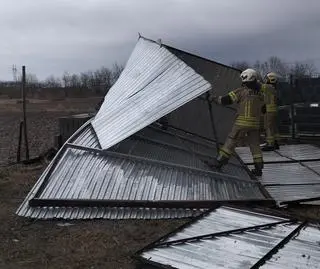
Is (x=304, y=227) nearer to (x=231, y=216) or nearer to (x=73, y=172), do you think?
(x=231, y=216)

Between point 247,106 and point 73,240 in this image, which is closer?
point 73,240

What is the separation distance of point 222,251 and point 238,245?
19 cm

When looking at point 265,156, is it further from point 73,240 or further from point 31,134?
point 31,134

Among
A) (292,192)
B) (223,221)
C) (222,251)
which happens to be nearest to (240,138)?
(292,192)

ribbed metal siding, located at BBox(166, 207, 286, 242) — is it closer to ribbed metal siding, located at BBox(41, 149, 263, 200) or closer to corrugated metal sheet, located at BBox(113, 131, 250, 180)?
ribbed metal siding, located at BBox(41, 149, 263, 200)

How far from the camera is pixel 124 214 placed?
5.93m

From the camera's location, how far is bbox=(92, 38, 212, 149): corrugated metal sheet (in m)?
6.70

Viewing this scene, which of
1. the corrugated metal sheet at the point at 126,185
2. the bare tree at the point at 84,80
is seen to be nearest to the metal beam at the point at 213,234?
the corrugated metal sheet at the point at 126,185

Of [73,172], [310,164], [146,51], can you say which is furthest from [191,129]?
[73,172]

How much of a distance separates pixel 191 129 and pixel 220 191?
3.72 metres

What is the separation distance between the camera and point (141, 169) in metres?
6.76

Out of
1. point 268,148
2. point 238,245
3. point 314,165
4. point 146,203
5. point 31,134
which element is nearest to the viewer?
point 238,245

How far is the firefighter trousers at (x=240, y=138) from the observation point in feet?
23.9

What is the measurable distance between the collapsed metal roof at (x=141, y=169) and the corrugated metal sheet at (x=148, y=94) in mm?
18
